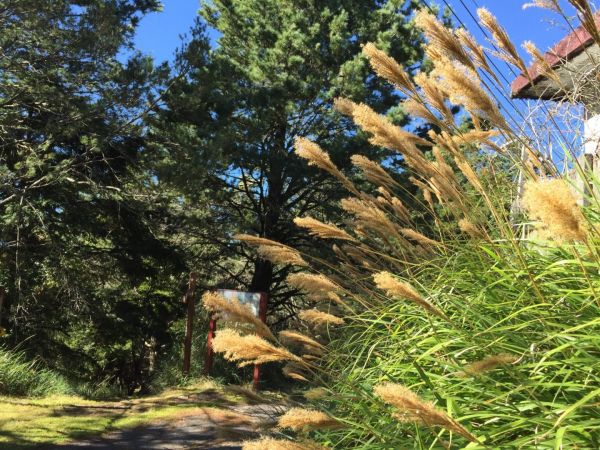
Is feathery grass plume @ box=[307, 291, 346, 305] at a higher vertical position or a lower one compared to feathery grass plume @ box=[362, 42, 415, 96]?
lower

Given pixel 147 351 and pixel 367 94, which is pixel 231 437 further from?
pixel 147 351

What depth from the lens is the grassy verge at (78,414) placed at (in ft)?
19.2

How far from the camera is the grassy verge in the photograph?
5.85m

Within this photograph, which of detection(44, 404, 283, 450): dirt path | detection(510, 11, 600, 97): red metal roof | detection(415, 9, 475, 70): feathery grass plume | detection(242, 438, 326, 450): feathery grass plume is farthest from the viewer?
detection(44, 404, 283, 450): dirt path

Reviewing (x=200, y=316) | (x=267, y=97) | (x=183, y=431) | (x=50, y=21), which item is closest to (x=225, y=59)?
(x=267, y=97)

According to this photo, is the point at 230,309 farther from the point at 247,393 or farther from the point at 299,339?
the point at 299,339

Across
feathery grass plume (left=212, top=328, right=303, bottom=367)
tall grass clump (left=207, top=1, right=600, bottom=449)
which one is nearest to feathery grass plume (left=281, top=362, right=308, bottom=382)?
tall grass clump (left=207, top=1, right=600, bottom=449)

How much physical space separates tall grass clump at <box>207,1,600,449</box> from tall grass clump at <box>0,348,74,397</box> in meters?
6.95

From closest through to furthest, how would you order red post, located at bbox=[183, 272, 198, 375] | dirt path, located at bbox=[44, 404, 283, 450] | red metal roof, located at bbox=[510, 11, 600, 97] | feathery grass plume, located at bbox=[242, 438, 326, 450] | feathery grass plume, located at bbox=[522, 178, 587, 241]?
feathery grass plume, located at bbox=[522, 178, 587, 241], feathery grass plume, located at bbox=[242, 438, 326, 450], red metal roof, located at bbox=[510, 11, 600, 97], dirt path, located at bbox=[44, 404, 283, 450], red post, located at bbox=[183, 272, 198, 375]

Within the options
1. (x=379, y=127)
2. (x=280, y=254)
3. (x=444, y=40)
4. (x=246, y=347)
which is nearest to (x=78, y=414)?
(x=280, y=254)

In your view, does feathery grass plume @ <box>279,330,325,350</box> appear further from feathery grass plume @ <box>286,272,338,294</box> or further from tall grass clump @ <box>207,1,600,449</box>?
feathery grass plume @ <box>286,272,338,294</box>

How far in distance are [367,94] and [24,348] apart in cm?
966

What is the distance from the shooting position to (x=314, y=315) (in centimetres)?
260

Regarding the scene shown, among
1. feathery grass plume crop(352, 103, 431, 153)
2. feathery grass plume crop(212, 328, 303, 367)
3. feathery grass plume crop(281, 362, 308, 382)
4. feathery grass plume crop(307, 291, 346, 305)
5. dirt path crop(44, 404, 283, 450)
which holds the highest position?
feathery grass plume crop(352, 103, 431, 153)
